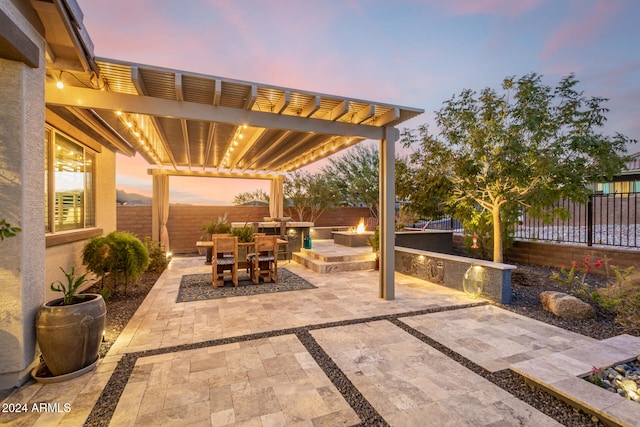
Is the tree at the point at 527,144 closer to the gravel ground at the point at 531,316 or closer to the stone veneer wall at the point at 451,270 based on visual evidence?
the gravel ground at the point at 531,316

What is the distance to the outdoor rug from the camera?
5116 millimetres

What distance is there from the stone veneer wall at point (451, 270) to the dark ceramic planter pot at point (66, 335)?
17.9ft

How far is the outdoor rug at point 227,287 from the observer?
16.8 ft

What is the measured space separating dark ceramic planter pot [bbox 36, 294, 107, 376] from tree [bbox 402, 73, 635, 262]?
6.21 m

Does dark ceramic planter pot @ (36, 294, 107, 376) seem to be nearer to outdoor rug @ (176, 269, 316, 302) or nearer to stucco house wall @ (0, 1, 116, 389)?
stucco house wall @ (0, 1, 116, 389)

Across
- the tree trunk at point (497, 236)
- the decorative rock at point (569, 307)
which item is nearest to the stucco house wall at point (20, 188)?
the decorative rock at point (569, 307)

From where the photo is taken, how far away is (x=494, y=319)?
13.1 ft

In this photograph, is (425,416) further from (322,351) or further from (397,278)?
(397,278)

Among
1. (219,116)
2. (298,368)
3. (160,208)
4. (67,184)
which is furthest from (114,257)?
(160,208)

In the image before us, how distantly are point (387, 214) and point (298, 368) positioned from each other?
2.97 metres

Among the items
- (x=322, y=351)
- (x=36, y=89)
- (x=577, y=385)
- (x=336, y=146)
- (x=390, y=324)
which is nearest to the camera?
(x=577, y=385)

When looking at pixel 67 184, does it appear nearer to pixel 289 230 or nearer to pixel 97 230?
pixel 97 230

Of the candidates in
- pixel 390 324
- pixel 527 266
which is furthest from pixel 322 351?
pixel 527 266

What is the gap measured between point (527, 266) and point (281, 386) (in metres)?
7.63
